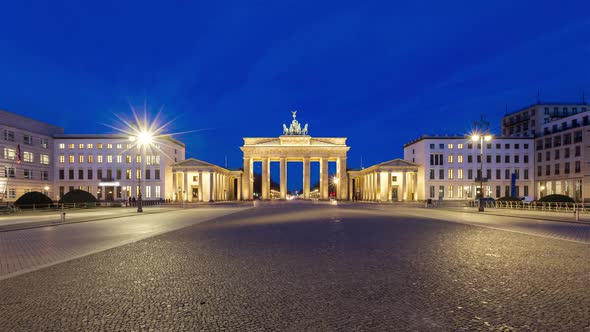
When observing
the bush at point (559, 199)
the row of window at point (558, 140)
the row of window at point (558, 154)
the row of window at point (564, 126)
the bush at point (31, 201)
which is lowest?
the bush at point (559, 199)

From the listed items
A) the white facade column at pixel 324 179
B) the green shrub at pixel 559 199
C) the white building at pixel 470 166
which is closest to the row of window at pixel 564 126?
the white building at pixel 470 166

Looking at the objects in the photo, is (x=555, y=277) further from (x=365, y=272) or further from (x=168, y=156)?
(x=168, y=156)

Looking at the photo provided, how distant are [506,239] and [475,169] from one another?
76.6 metres

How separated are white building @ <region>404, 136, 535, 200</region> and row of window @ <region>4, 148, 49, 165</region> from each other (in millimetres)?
86946

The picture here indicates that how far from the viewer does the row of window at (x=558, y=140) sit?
233 ft

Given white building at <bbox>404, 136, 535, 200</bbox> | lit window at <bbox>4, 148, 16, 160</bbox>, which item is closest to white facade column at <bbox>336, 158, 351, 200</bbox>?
white building at <bbox>404, 136, 535, 200</bbox>

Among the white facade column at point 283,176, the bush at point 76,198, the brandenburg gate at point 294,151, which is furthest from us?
the white facade column at point 283,176

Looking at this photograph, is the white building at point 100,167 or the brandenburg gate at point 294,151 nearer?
the white building at point 100,167

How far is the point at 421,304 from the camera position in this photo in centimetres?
658

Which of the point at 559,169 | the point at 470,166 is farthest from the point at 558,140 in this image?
the point at 470,166

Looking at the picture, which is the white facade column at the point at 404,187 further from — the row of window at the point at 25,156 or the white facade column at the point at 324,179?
the row of window at the point at 25,156

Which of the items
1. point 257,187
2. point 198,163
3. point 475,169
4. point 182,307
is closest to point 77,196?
point 198,163

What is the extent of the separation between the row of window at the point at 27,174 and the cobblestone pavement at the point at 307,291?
2760 inches

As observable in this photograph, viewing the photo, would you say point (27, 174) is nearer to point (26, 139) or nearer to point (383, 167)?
point (26, 139)
